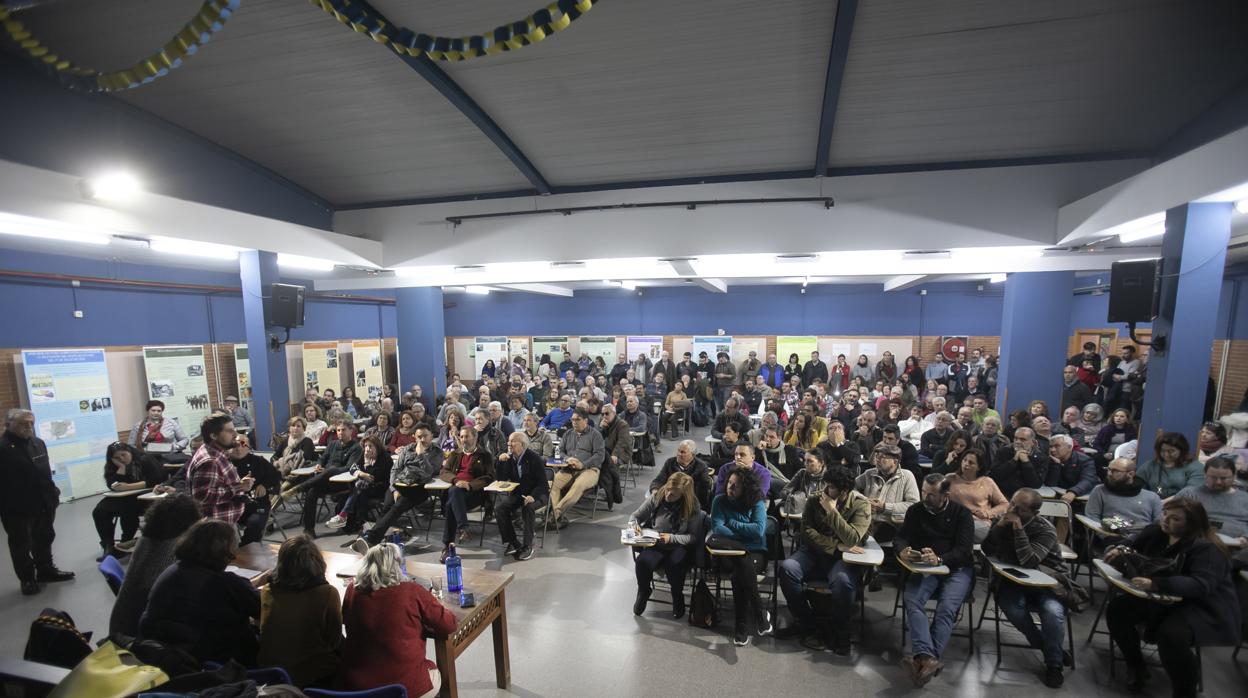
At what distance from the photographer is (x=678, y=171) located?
6.20 meters

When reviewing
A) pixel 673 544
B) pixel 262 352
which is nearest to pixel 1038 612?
pixel 673 544

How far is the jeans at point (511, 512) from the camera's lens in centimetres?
487

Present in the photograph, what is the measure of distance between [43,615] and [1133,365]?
11386 mm

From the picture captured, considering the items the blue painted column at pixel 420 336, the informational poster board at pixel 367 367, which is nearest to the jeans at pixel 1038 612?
the blue painted column at pixel 420 336

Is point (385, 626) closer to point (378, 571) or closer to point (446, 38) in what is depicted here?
point (378, 571)

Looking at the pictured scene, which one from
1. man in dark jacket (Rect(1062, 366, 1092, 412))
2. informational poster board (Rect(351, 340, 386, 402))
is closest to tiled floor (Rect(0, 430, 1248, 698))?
man in dark jacket (Rect(1062, 366, 1092, 412))

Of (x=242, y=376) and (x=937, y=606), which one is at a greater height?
(x=242, y=376)

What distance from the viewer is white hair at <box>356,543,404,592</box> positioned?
7.52 feet

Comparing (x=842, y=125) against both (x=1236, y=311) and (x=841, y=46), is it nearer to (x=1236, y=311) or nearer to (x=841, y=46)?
(x=841, y=46)

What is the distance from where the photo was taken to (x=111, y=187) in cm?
420

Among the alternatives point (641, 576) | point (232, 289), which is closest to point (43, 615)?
point (641, 576)

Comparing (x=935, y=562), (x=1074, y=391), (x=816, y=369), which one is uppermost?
(x=1074, y=391)

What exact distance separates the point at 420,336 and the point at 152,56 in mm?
6885

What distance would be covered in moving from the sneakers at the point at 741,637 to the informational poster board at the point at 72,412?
29.6 feet
